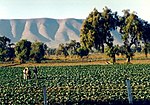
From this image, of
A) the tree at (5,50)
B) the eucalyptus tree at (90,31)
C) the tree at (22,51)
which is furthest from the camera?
the tree at (5,50)

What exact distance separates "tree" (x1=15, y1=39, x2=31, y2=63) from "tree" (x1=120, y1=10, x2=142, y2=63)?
149 feet

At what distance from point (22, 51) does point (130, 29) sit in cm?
5004

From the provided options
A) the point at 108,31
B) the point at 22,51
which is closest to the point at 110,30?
the point at 108,31

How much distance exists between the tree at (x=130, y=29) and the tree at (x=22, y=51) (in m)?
45.4

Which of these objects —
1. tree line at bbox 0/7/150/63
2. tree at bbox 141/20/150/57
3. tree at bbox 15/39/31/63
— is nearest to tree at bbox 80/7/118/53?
tree line at bbox 0/7/150/63

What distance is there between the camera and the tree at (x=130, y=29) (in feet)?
263

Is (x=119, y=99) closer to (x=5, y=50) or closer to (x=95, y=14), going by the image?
(x=95, y=14)

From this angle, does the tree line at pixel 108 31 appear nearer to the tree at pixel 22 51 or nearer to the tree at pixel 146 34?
the tree at pixel 146 34

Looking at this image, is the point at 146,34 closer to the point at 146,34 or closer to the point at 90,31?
the point at 146,34

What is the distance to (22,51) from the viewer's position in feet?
397

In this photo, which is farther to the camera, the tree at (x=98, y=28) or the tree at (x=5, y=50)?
the tree at (x=5, y=50)

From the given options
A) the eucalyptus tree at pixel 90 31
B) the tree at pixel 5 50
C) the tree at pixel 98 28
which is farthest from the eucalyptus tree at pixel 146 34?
the tree at pixel 5 50

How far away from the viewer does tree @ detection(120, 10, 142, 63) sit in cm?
8006

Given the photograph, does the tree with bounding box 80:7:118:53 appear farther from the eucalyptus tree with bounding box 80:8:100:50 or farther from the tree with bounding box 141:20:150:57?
the tree with bounding box 141:20:150:57
